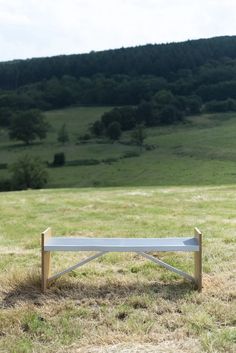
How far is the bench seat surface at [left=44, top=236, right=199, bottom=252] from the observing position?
304 inches

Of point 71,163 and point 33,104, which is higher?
point 33,104

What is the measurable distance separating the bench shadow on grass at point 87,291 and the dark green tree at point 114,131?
364ft

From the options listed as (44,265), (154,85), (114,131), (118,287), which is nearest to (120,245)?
(118,287)

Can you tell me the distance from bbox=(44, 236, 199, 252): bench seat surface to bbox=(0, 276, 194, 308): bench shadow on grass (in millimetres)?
644

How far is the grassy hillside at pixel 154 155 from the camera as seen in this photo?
67188 millimetres

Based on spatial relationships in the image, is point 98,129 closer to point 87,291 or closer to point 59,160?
point 59,160

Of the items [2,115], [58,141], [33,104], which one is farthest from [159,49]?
[58,141]

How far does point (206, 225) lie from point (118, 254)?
4.52 metres

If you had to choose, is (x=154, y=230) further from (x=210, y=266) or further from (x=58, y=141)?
(x=58, y=141)

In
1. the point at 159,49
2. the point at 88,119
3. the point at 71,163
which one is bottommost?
the point at 71,163

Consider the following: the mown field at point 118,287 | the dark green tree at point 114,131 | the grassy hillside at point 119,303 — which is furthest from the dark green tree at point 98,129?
the grassy hillside at point 119,303

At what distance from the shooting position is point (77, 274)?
8711 millimetres

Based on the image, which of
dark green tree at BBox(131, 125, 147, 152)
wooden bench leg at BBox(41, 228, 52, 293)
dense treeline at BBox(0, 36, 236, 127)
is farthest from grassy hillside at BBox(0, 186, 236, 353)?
dense treeline at BBox(0, 36, 236, 127)

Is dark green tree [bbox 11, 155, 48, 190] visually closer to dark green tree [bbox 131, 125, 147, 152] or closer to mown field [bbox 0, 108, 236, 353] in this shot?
dark green tree [bbox 131, 125, 147, 152]
